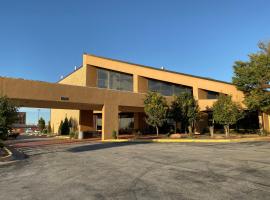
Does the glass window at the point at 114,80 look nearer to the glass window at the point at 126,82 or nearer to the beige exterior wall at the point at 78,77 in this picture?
the glass window at the point at 126,82

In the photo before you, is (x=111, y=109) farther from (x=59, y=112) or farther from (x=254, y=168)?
(x=59, y=112)

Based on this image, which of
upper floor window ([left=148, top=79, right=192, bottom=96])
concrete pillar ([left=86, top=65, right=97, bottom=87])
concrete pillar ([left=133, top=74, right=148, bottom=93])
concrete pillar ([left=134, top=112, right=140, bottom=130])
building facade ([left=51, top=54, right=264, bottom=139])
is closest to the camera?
building facade ([left=51, top=54, right=264, bottom=139])

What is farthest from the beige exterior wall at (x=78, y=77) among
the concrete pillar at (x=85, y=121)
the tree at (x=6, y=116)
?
the tree at (x=6, y=116)

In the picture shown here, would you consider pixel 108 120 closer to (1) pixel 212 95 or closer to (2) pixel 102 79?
(2) pixel 102 79

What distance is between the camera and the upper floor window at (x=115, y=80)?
40219mm

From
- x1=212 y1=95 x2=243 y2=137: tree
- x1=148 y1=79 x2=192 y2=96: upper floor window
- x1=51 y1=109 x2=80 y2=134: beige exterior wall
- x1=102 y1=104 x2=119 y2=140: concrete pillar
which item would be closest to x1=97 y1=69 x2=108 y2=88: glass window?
x1=51 y1=109 x2=80 y2=134: beige exterior wall

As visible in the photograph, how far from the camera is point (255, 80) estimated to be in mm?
32812

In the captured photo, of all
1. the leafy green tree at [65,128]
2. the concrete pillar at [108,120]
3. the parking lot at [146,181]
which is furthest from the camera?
the leafy green tree at [65,128]

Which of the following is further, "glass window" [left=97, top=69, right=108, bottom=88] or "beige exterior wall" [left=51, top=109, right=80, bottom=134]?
"beige exterior wall" [left=51, top=109, right=80, bottom=134]

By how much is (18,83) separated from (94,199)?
67.8ft

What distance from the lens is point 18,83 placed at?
2486 centimetres

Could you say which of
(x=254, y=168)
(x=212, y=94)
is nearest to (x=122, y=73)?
(x=212, y=94)

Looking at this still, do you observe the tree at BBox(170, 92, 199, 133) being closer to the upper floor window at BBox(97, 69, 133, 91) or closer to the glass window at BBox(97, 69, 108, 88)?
the upper floor window at BBox(97, 69, 133, 91)

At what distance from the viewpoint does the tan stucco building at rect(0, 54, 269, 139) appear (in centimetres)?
3011
